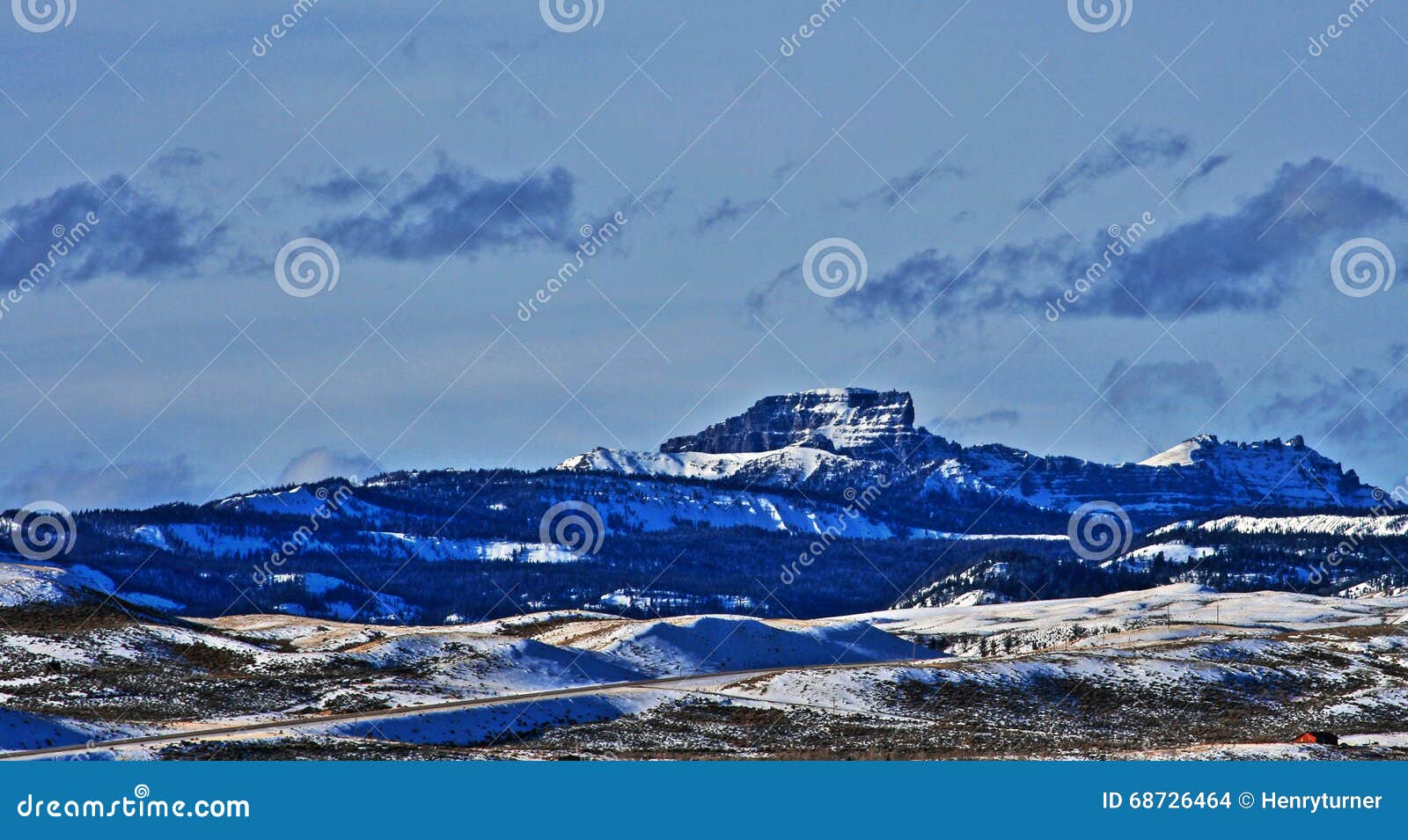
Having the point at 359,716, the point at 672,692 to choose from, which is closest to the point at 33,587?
the point at 672,692

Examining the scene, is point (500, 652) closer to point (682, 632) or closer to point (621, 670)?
point (621, 670)

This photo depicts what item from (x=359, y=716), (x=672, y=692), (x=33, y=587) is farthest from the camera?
(x=33, y=587)

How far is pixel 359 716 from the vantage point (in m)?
93.6

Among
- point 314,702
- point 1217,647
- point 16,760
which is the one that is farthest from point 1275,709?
point 16,760

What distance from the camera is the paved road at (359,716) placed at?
78.5m

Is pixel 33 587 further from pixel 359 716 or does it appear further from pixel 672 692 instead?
pixel 359 716

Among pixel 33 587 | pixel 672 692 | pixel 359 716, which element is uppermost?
pixel 33 587

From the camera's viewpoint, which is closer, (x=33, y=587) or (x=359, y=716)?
(x=359, y=716)

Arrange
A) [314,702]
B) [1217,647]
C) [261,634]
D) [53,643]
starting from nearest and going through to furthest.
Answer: [314,702] → [53,643] → [1217,647] → [261,634]

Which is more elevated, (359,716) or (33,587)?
(33,587)

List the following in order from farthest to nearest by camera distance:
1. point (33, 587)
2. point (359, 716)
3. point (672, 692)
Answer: point (33, 587) < point (672, 692) < point (359, 716)

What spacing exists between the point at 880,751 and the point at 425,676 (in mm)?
38855

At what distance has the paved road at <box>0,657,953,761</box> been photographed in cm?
→ 7850

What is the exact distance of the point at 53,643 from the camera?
399ft
